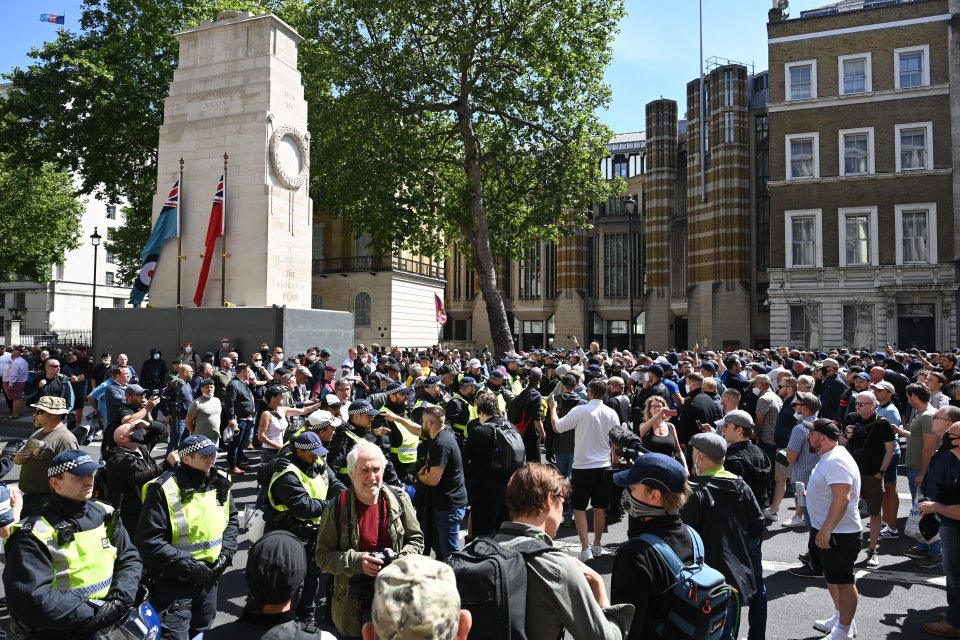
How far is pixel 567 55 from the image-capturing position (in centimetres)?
2262

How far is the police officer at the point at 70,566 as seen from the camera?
3.20 metres

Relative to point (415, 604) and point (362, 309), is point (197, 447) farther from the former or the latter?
point (362, 309)

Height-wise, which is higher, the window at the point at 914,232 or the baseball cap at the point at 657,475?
the window at the point at 914,232

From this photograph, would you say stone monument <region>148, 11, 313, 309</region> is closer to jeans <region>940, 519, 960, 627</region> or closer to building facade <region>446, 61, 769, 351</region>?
building facade <region>446, 61, 769, 351</region>

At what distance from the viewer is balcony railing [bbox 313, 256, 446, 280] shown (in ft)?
118

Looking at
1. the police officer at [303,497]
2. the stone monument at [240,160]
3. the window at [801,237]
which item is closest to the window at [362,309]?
the stone monument at [240,160]

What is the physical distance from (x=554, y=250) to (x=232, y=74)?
36001 millimetres

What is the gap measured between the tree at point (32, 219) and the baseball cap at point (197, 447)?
33.0 meters

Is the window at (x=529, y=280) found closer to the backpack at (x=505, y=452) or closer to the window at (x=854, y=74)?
the window at (x=854, y=74)

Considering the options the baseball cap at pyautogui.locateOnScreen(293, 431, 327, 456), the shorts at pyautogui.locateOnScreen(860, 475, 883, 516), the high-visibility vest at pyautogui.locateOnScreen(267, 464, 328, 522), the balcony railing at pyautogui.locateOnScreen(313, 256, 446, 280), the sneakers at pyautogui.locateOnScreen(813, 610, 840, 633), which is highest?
the balcony railing at pyautogui.locateOnScreen(313, 256, 446, 280)

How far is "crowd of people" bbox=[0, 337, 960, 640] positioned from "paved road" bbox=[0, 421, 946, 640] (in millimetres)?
181

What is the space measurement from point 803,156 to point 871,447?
27.3 m

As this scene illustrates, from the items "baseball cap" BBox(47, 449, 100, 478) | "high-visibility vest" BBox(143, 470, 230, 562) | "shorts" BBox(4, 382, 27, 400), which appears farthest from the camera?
"shorts" BBox(4, 382, 27, 400)

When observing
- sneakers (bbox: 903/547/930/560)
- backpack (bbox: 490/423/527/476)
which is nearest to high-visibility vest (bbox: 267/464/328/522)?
backpack (bbox: 490/423/527/476)
